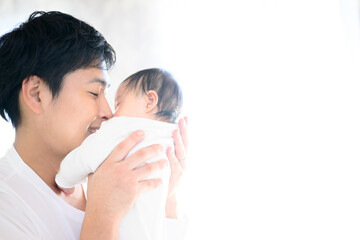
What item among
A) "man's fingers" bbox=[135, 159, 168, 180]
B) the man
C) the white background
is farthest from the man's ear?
the white background

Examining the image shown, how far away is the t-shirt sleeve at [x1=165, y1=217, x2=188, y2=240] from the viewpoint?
1092mm

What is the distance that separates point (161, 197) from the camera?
96 centimetres

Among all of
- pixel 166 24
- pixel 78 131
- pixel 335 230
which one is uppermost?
pixel 166 24

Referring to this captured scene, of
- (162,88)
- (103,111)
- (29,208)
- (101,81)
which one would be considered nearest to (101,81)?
(101,81)

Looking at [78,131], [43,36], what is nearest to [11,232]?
[78,131]

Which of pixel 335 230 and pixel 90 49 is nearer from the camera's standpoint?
pixel 90 49

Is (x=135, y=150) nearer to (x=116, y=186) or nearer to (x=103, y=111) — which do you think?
(x=116, y=186)

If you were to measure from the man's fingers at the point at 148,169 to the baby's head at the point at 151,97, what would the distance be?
0.24 meters

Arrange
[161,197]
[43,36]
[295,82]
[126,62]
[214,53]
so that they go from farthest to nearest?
1. [126,62]
2. [214,53]
3. [295,82]
4. [43,36]
5. [161,197]

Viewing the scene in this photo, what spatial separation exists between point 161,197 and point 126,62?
1271mm

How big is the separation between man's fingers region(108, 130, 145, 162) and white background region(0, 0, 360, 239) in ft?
2.93

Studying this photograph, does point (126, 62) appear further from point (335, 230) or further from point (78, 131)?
point (335, 230)

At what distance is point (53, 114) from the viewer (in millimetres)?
1094

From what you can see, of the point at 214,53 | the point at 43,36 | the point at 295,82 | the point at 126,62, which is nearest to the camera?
the point at 43,36
